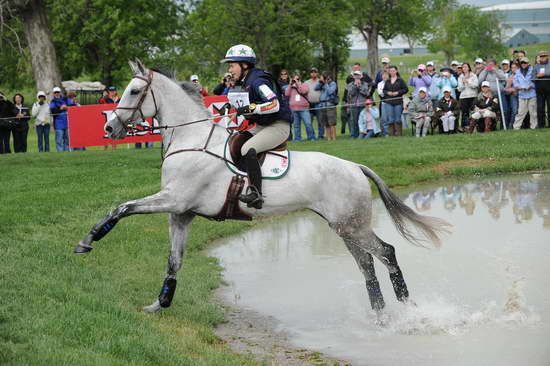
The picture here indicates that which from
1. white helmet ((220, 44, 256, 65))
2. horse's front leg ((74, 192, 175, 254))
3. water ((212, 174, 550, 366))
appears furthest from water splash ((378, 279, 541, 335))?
white helmet ((220, 44, 256, 65))

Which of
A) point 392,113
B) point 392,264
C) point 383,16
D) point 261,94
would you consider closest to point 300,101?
point 392,113

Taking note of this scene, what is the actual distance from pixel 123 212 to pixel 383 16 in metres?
55.0

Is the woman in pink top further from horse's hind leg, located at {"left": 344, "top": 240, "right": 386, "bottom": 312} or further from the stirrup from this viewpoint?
the stirrup

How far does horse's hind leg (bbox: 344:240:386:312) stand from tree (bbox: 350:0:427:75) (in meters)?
51.2

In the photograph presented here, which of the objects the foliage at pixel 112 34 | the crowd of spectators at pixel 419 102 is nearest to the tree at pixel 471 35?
the foliage at pixel 112 34

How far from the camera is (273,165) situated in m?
8.74

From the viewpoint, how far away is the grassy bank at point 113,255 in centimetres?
693

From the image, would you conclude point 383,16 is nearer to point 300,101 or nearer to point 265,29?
point 265,29

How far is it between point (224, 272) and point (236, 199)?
97.2 inches

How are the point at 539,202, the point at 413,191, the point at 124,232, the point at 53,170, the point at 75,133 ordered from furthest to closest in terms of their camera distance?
the point at 75,133 → the point at 53,170 → the point at 413,191 → the point at 539,202 → the point at 124,232

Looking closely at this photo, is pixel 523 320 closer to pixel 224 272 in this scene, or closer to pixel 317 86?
pixel 224 272

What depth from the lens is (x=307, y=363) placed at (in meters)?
7.38

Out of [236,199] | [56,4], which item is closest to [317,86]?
[236,199]

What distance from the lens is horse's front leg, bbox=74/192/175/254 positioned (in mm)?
8305
